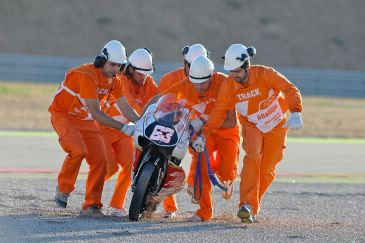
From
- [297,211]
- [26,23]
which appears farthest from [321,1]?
[297,211]

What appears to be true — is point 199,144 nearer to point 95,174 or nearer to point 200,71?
point 200,71

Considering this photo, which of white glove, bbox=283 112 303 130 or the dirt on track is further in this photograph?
white glove, bbox=283 112 303 130

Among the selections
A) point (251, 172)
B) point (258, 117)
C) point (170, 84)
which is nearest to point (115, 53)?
point (170, 84)

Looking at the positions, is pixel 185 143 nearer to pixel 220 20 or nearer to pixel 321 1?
pixel 220 20

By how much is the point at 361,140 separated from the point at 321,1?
31091 mm

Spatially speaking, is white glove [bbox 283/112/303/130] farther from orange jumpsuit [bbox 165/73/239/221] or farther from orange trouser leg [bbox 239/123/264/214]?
orange jumpsuit [bbox 165/73/239/221]

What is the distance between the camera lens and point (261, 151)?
10.5 meters

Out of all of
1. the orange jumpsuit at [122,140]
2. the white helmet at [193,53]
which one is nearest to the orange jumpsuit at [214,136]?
the white helmet at [193,53]

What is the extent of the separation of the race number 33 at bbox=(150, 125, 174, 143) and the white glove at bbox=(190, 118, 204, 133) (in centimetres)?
63

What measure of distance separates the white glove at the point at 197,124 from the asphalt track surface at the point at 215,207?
3.18ft

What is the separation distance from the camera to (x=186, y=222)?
10094 millimetres

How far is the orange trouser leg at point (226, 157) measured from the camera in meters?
10.7

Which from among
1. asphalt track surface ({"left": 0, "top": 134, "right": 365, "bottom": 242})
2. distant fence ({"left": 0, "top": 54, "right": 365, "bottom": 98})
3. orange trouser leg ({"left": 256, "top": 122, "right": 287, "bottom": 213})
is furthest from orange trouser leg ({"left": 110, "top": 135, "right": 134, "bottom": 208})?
distant fence ({"left": 0, "top": 54, "right": 365, "bottom": 98})

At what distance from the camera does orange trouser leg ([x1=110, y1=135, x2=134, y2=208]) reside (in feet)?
34.7
